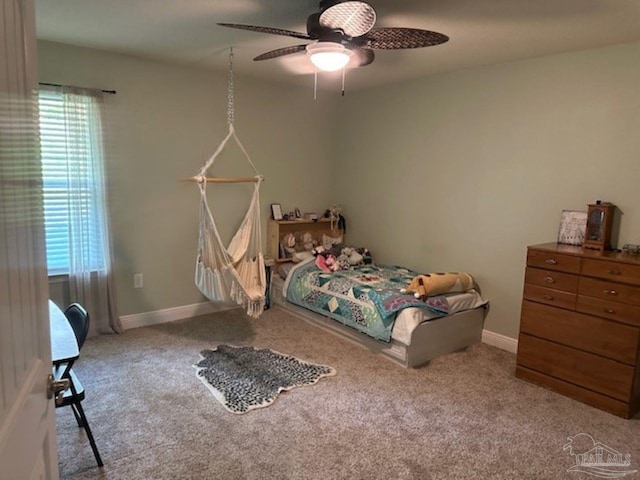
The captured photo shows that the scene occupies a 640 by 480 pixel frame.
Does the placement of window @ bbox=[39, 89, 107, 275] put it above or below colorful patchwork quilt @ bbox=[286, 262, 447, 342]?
above

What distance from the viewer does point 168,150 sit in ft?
12.5

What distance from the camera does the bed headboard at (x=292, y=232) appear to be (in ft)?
14.7

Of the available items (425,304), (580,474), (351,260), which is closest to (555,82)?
(425,304)

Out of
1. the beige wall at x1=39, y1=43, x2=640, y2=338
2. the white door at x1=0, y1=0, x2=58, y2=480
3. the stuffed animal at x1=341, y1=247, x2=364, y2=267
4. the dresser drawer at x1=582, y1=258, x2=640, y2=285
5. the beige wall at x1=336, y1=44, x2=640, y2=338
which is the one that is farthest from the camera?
the stuffed animal at x1=341, y1=247, x2=364, y2=267

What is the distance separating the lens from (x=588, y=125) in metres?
3.00

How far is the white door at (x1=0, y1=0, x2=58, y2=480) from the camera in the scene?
0.73 meters

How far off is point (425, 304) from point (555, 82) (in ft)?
6.05

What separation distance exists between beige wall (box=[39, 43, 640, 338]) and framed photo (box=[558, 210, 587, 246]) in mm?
94

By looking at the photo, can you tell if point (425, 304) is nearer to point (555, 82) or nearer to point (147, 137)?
point (555, 82)

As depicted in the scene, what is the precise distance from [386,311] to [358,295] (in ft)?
1.12

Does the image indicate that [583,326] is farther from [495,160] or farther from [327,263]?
[327,263]

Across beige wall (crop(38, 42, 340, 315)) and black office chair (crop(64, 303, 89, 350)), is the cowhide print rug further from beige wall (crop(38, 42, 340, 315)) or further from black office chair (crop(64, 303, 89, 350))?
beige wall (crop(38, 42, 340, 315))

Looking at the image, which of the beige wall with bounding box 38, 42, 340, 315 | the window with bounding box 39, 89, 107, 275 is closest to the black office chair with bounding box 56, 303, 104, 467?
the window with bounding box 39, 89, 107, 275

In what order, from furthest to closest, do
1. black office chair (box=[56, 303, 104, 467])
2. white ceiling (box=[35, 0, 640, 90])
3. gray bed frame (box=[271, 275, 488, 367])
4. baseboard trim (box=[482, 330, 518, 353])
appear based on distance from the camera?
baseboard trim (box=[482, 330, 518, 353]) → gray bed frame (box=[271, 275, 488, 367]) → white ceiling (box=[35, 0, 640, 90]) → black office chair (box=[56, 303, 104, 467])
